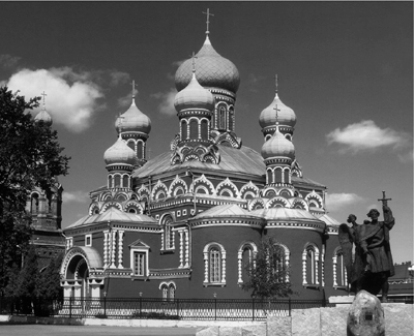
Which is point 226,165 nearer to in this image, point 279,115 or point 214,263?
point 279,115

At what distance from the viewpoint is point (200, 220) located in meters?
35.3

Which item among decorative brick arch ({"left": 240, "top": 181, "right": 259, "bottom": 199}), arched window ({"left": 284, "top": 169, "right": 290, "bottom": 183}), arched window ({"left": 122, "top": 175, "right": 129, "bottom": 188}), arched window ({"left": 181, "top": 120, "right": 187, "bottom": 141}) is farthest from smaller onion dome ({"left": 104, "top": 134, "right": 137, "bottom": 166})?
arched window ({"left": 284, "top": 169, "right": 290, "bottom": 183})

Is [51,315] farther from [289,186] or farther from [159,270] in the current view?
[289,186]

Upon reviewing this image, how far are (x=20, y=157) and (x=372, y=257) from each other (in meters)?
13.3

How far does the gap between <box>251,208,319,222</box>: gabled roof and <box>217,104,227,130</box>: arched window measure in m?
9.88

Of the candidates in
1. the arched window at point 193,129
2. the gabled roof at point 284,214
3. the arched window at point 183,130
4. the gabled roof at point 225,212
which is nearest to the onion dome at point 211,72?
the arched window at point 183,130

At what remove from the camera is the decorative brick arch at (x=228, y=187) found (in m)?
39.6

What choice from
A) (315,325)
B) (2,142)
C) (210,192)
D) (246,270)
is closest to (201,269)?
(246,270)

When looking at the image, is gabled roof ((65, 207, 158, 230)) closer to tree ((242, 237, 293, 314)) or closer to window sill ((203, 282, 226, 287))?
window sill ((203, 282, 226, 287))

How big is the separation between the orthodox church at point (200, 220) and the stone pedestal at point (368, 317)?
22.3 metres

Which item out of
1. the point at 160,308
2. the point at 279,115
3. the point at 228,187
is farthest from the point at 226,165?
the point at 160,308

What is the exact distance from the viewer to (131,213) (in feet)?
128

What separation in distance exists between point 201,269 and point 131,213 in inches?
239

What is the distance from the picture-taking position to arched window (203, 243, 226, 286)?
3462cm
